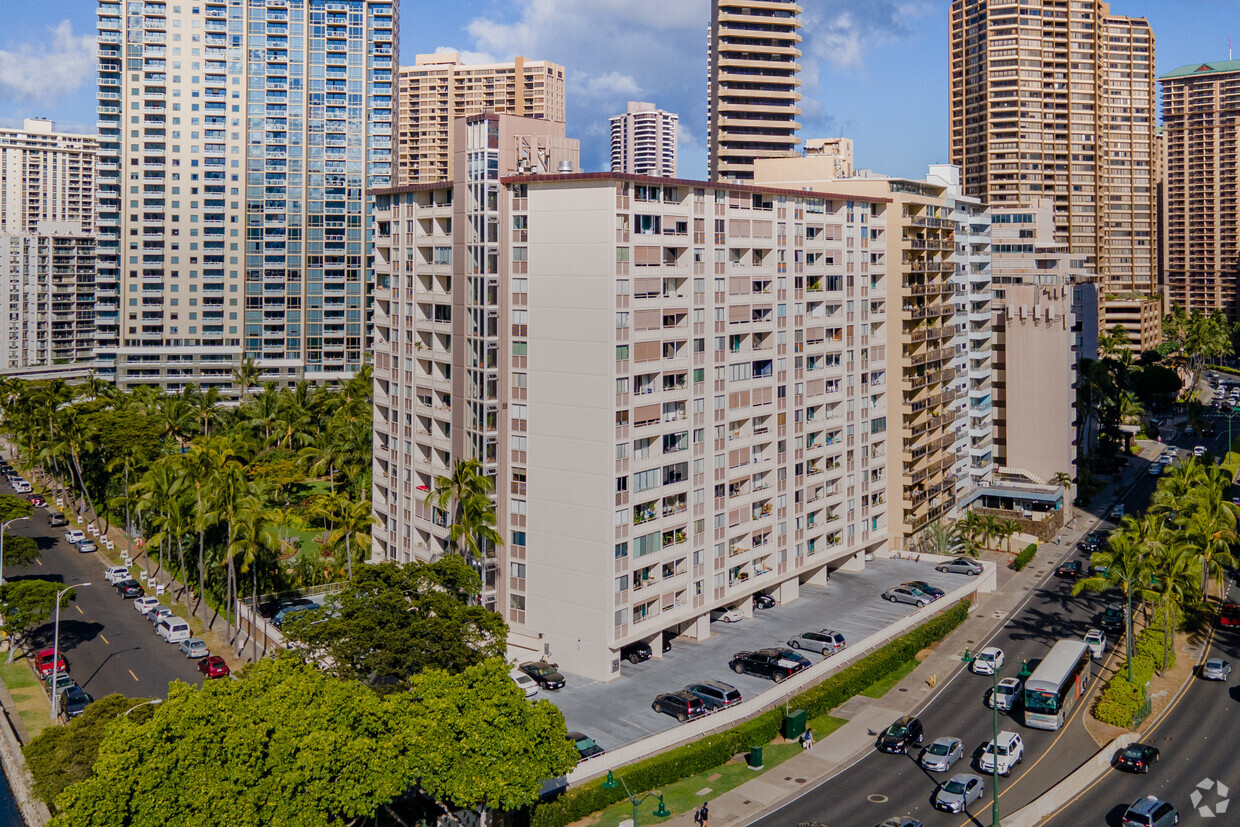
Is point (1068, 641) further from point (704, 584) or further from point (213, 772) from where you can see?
point (213, 772)


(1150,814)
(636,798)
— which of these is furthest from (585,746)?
(1150,814)

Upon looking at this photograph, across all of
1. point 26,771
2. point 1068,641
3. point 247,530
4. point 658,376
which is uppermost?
point 658,376

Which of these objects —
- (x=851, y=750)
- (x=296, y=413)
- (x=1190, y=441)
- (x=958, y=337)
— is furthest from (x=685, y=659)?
(x=1190, y=441)

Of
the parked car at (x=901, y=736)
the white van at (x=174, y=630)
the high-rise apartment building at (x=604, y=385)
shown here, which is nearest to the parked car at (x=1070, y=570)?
the high-rise apartment building at (x=604, y=385)

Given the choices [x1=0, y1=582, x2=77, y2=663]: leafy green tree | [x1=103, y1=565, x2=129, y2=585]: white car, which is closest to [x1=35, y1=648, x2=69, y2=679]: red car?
[x1=0, y1=582, x2=77, y2=663]: leafy green tree

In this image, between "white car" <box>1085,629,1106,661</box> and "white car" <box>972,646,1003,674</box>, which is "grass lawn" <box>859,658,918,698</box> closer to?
"white car" <box>972,646,1003,674</box>

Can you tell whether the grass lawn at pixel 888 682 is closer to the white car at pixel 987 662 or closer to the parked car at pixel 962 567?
the white car at pixel 987 662

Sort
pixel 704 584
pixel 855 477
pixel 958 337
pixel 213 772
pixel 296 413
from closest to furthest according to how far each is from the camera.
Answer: pixel 213 772 < pixel 704 584 < pixel 855 477 < pixel 958 337 < pixel 296 413
